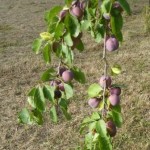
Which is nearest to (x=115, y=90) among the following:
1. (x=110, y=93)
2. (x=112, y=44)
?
(x=110, y=93)

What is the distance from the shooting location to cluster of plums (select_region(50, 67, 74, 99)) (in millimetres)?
981

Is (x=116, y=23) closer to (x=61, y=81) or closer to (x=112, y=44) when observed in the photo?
(x=112, y=44)

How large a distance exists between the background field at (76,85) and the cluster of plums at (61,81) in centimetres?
167

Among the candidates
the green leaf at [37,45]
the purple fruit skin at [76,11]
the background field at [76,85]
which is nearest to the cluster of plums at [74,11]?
the purple fruit skin at [76,11]

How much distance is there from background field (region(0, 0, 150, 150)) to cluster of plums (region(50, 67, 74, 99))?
1.67 m

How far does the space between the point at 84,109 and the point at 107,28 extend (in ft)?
7.24

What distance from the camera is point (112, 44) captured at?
94 centimetres

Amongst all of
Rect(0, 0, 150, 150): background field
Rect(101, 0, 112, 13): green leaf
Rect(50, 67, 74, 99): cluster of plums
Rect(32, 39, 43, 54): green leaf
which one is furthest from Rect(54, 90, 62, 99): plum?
Rect(0, 0, 150, 150): background field

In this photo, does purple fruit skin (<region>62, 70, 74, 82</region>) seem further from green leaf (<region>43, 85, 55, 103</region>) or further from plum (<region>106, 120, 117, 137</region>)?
plum (<region>106, 120, 117, 137</region>)

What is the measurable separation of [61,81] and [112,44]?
167mm

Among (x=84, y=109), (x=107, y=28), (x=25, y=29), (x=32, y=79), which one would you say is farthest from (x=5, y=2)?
(x=107, y=28)

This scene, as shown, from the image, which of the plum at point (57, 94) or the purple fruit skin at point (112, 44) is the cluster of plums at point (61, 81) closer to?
the plum at point (57, 94)

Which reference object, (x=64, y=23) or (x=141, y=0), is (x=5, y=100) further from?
(x=141, y=0)

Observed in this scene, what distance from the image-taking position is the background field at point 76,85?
2.74 metres
